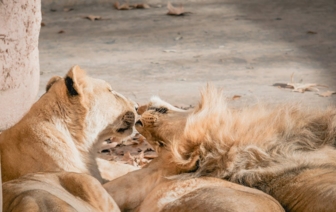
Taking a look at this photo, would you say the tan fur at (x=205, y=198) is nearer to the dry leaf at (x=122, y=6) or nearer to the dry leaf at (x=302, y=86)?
the dry leaf at (x=302, y=86)

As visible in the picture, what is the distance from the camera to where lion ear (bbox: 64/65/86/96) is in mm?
4281

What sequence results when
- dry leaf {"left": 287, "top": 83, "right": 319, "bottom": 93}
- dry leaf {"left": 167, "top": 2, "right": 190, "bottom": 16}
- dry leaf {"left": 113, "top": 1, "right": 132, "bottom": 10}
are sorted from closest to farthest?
dry leaf {"left": 287, "top": 83, "right": 319, "bottom": 93} < dry leaf {"left": 167, "top": 2, "right": 190, "bottom": 16} < dry leaf {"left": 113, "top": 1, "right": 132, "bottom": 10}

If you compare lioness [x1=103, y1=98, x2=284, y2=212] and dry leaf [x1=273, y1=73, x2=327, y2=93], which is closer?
lioness [x1=103, y1=98, x2=284, y2=212]

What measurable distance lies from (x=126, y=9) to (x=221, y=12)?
155 cm

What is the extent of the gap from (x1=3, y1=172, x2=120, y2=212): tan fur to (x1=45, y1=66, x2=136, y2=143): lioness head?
37.1 inches

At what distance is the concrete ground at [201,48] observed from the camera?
7445 mm

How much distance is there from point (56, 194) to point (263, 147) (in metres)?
1.02

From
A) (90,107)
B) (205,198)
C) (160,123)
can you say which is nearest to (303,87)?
(90,107)

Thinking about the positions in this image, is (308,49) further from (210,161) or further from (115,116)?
(210,161)

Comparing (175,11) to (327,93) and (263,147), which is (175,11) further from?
(263,147)

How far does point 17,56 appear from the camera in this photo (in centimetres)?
552

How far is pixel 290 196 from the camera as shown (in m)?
3.11

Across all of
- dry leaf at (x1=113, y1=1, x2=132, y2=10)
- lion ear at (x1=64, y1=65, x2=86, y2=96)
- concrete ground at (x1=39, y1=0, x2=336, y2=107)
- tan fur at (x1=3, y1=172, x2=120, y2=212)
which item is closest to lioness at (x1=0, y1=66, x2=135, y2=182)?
lion ear at (x1=64, y1=65, x2=86, y2=96)

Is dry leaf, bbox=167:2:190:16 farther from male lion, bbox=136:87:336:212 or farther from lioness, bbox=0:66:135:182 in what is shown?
male lion, bbox=136:87:336:212
